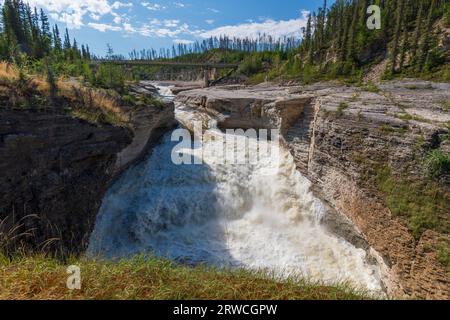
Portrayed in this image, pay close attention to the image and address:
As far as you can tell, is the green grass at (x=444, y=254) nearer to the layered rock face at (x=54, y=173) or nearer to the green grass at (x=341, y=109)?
the green grass at (x=341, y=109)

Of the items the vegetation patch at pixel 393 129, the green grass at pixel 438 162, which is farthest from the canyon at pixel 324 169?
the green grass at pixel 438 162

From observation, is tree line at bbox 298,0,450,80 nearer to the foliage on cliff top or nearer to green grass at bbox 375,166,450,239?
green grass at bbox 375,166,450,239

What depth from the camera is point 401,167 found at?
7.78 meters

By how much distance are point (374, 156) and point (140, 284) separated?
7944mm

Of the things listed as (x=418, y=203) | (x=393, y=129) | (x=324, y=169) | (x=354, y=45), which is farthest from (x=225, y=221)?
(x=354, y=45)

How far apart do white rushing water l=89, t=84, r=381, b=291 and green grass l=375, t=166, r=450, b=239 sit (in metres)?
2.50

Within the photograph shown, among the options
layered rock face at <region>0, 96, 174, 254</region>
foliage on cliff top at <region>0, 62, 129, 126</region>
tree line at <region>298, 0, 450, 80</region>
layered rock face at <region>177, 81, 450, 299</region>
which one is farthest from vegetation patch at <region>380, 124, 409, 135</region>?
tree line at <region>298, 0, 450, 80</region>

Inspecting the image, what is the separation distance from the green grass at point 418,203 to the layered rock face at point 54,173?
8.79 m

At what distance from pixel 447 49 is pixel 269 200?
26396 mm

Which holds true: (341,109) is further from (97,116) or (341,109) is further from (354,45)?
(354,45)

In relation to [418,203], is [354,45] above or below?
above

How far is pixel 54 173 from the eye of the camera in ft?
28.0
